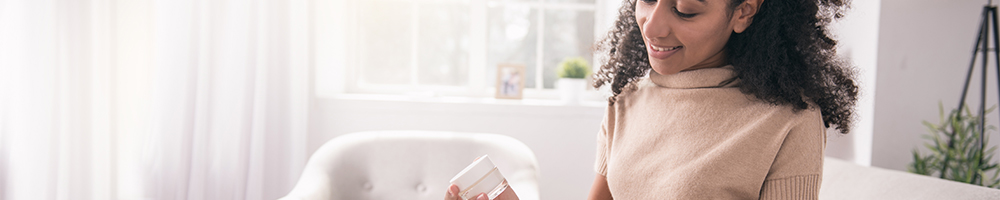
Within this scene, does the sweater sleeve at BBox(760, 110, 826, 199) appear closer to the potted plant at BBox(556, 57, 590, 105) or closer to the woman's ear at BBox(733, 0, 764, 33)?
the woman's ear at BBox(733, 0, 764, 33)

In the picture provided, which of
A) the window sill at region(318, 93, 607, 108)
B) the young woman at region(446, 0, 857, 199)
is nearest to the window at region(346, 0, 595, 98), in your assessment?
the window sill at region(318, 93, 607, 108)

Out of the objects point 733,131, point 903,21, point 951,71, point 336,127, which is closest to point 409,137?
point 336,127

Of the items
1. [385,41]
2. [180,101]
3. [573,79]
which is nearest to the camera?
[180,101]

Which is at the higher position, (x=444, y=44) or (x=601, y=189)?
(x=444, y=44)

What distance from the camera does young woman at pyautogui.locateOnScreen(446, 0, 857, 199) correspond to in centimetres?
64

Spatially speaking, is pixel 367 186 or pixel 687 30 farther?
pixel 367 186

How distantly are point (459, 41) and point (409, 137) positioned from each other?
0.76m

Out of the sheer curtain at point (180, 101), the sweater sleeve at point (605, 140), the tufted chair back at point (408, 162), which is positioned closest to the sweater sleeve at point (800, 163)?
the sweater sleeve at point (605, 140)

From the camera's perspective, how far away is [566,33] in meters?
2.28

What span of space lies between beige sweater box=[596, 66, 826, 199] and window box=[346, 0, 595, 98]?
1438 mm

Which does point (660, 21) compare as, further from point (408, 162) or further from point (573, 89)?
point (573, 89)

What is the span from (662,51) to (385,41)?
68.3 inches

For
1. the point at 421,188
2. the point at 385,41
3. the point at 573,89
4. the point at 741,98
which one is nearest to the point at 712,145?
the point at 741,98

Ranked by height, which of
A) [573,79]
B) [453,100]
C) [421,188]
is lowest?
[421,188]
